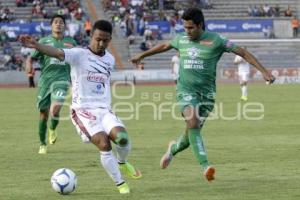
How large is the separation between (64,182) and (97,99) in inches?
50.4

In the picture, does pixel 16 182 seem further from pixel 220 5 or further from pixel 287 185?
pixel 220 5

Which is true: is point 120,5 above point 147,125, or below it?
below

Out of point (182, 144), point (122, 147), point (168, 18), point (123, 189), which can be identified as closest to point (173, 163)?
point (182, 144)

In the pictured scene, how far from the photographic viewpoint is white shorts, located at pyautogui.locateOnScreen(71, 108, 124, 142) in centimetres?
1062

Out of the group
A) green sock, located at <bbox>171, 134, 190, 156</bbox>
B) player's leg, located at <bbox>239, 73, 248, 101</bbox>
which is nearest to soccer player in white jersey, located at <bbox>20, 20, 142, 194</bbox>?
green sock, located at <bbox>171, 134, 190, 156</bbox>

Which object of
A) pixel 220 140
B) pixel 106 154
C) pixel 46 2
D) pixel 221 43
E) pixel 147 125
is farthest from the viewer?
pixel 46 2

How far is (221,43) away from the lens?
464 inches

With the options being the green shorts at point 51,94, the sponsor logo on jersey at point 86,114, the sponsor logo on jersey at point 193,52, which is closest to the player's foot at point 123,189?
the sponsor logo on jersey at point 86,114

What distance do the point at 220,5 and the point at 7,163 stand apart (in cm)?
4593

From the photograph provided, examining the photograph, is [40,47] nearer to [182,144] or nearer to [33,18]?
[182,144]

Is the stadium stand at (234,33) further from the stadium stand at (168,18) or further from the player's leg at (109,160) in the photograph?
the player's leg at (109,160)

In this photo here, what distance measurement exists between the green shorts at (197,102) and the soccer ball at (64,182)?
219cm

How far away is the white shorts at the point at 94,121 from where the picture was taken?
10617mm

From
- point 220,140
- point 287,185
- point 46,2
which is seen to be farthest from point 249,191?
point 46,2
